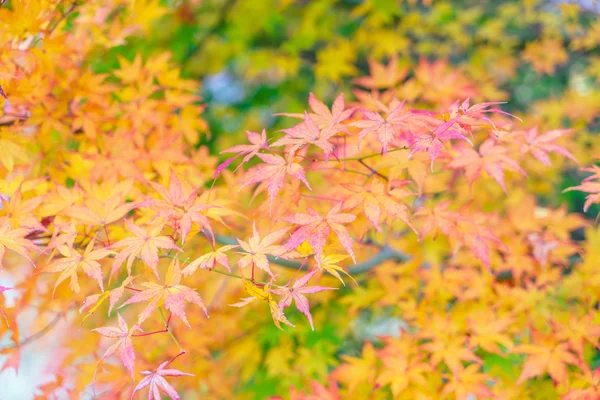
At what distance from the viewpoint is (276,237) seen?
1.00 m

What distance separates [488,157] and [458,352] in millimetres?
594

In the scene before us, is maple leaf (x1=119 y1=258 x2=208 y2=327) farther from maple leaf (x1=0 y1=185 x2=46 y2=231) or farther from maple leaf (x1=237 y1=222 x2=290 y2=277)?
maple leaf (x1=0 y1=185 x2=46 y2=231)

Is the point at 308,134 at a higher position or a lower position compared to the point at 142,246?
higher

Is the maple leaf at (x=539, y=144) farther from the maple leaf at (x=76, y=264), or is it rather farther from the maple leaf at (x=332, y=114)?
the maple leaf at (x=76, y=264)

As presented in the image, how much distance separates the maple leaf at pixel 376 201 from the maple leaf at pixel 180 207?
0.34 metres

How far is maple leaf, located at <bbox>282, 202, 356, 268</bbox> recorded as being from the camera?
0.95 meters

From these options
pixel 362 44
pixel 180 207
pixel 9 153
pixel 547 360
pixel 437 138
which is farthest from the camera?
pixel 362 44

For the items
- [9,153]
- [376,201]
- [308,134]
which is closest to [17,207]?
[9,153]

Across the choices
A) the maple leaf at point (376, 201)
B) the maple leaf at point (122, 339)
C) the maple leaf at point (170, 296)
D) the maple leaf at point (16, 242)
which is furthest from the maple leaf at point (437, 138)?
the maple leaf at point (16, 242)

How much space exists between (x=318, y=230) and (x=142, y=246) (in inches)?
15.3

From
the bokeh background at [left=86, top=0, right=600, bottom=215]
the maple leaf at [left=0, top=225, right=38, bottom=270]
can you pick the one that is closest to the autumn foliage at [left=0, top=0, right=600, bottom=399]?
the maple leaf at [left=0, top=225, right=38, bottom=270]

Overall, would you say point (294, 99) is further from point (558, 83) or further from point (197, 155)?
point (558, 83)

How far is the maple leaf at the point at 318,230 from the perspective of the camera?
952mm

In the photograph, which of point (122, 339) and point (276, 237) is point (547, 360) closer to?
point (276, 237)
